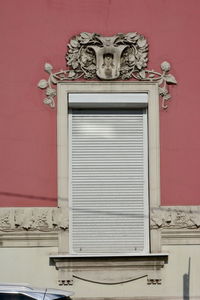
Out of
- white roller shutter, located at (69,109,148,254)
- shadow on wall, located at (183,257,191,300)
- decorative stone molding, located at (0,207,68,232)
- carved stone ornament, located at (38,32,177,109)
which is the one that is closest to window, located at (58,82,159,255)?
white roller shutter, located at (69,109,148,254)

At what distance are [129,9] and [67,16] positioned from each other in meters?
1.29

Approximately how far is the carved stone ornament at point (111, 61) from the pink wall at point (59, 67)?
167 millimetres

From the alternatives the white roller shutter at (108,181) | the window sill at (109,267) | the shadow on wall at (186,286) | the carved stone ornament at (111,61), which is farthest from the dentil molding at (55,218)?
the carved stone ornament at (111,61)

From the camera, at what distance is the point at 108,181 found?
57.7 ft

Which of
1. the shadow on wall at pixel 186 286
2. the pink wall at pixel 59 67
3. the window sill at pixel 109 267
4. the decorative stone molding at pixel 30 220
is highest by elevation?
the pink wall at pixel 59 67

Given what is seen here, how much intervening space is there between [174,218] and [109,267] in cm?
163

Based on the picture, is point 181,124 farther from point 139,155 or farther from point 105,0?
point 105,0

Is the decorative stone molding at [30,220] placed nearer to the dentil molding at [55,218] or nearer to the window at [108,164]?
the dentil molding at [55,218]

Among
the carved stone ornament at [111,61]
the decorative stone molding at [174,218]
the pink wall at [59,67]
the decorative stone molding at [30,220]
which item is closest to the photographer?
the decorative stone molding at [30,220]

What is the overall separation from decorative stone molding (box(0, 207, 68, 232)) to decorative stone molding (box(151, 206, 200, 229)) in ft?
5.93

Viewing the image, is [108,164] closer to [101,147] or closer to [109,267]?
[101,147]

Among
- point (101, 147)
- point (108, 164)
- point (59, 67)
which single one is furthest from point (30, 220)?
point (59, 67)

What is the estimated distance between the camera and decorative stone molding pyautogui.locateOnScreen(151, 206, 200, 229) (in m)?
17.2

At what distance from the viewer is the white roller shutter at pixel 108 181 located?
17.4m
